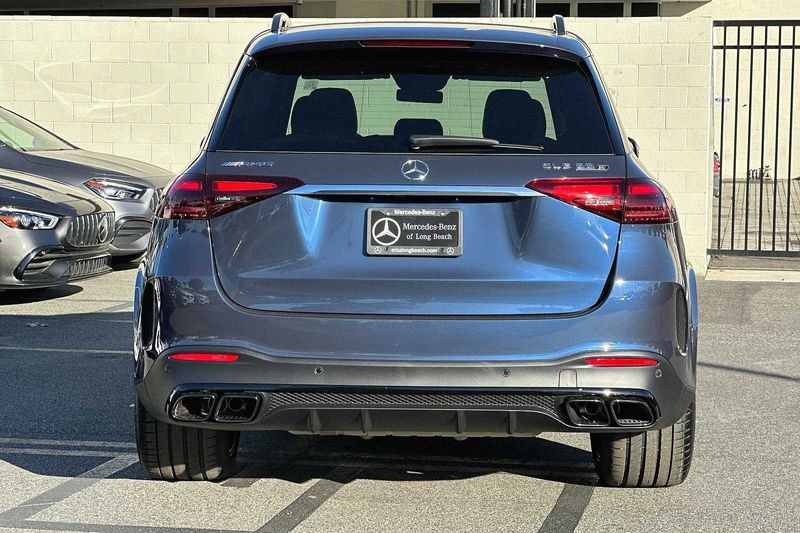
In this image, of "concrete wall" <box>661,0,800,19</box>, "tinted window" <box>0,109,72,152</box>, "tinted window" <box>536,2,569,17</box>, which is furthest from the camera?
"concrete wall" <box>661,0,800,19</box>

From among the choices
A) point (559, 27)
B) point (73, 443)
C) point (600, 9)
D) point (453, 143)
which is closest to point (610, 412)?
point (453, 143)

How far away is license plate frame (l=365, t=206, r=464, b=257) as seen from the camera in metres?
4.19

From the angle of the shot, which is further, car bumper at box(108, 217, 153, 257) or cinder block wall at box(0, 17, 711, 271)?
cinder block wall at box(0, 17, 711, 271)

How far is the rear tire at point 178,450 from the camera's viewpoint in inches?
187

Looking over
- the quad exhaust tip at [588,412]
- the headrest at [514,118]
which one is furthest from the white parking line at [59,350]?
the quad exhaust tip at [588,412]

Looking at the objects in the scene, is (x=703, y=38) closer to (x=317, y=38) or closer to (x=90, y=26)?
(x=90, y=26)

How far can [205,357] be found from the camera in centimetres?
421

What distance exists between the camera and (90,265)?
1046cm

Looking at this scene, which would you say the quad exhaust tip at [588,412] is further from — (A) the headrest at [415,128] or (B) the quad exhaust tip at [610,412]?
(A) the headrest at [415,128]

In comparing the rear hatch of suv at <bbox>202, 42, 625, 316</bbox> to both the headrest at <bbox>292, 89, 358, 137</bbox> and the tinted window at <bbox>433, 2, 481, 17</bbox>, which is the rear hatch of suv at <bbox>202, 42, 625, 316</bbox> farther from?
the tinted window at <bbox>433, 2, 481, 17</bbox>

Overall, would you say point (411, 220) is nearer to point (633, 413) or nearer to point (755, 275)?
point (633, 413)

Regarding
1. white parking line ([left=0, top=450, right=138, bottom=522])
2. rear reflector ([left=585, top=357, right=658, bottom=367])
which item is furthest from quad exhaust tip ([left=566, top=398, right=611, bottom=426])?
white parking line ([left=0, top=450, right=138, bottom=522])

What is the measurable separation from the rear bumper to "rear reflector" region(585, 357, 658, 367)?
2 centimetres

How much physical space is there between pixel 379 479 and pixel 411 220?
4.37 ft
